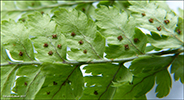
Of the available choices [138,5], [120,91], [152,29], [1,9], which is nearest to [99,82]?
[120,91]

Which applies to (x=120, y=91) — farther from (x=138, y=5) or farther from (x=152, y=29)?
(x=138, y=5)

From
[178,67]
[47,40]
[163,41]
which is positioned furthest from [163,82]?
[47,40]

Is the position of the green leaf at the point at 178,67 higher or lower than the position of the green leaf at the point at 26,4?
lower

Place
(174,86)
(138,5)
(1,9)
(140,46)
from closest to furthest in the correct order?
(140,46) → (138,5) → (174,86) → (1,9)

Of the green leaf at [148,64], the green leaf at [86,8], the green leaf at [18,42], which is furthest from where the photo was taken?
the green leaf at [86,8]

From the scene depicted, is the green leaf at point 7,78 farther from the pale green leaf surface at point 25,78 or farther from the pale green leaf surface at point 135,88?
the pale green leaf surface at point 135,88

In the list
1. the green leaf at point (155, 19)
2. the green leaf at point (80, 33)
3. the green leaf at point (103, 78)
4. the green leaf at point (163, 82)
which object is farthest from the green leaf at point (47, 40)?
the green leaf at point (163, 82)
